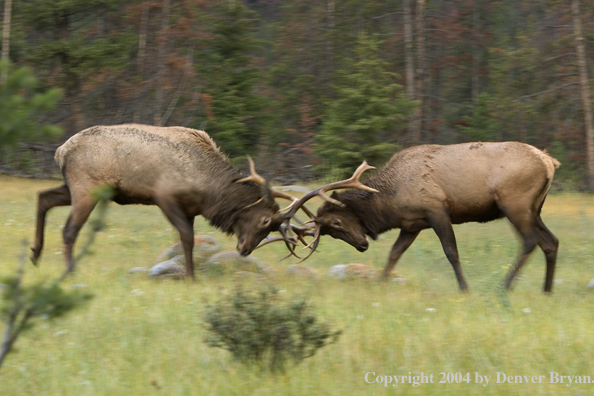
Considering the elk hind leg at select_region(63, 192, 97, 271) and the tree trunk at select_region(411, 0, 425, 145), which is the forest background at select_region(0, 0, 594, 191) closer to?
the tree trunk at select_region(411, 0, 425, 145)

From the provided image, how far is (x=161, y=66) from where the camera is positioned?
80.8ft

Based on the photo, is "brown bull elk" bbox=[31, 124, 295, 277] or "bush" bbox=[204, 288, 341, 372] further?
"brown bull elk" bbox=[31, 124, 295, 277]

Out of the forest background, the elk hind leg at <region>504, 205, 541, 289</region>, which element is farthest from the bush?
the forest background

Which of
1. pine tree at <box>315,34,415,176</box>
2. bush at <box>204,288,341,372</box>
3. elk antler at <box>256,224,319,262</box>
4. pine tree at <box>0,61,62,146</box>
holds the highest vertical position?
pine tree at <box>0,61,62,146</box>

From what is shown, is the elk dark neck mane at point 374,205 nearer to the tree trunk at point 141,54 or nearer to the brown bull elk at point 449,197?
the brown bull elk at point 449,197

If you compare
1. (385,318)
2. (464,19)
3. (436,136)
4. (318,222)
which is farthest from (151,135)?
(464,19)

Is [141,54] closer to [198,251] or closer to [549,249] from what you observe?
[198,251]

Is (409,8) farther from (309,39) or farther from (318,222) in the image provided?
(318,222)

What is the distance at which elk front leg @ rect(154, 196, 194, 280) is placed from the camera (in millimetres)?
9578

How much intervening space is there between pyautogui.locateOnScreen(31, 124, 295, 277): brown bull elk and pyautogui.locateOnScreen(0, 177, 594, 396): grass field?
0.75 m

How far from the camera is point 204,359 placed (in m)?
5.92

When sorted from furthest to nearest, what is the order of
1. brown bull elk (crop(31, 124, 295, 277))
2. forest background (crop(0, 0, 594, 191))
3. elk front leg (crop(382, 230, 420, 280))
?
forest background (crop(0, 0, 594, 191)), elk front leg (crop(382, 230, 420, 280)), brown bull elk (crop(31, 124, 295, 277))

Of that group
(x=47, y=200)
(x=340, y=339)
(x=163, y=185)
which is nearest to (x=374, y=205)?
(x=163, y=185)

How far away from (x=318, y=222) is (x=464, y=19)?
72.3 ft
